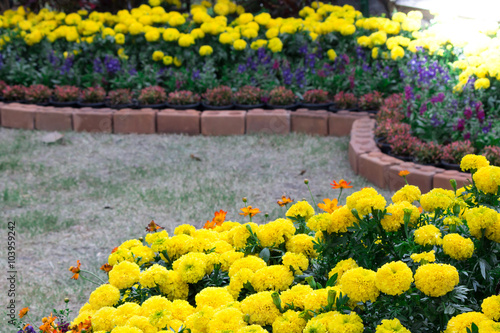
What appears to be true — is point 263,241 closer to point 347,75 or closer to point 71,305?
point 71,305

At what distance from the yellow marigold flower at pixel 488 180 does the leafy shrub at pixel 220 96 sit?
4.25 m

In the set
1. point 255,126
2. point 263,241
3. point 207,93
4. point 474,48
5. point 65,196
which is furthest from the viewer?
point 207,93

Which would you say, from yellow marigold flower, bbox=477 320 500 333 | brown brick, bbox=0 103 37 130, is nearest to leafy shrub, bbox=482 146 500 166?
yellow marigold flower, bbox=477 320 500 333

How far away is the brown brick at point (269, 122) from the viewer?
17.9 ft

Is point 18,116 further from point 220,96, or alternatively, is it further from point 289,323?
point 289,323

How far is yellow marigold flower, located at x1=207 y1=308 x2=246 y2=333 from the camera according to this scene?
4.75ft

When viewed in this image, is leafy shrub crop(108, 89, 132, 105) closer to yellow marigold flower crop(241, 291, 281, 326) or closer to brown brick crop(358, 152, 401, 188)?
brown brick crop(358, 152, 401, 188)

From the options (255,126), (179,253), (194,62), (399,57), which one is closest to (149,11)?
(194,62)

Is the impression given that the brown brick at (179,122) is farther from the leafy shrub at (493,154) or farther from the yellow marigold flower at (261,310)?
the yellow marigold flower at (261,310)

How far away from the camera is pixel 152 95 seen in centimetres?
581

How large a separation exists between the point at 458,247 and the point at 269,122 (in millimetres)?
4031

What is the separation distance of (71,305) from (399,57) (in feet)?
13.1

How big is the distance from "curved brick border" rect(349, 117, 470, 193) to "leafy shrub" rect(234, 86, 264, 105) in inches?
51.0

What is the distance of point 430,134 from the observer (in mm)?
4355
